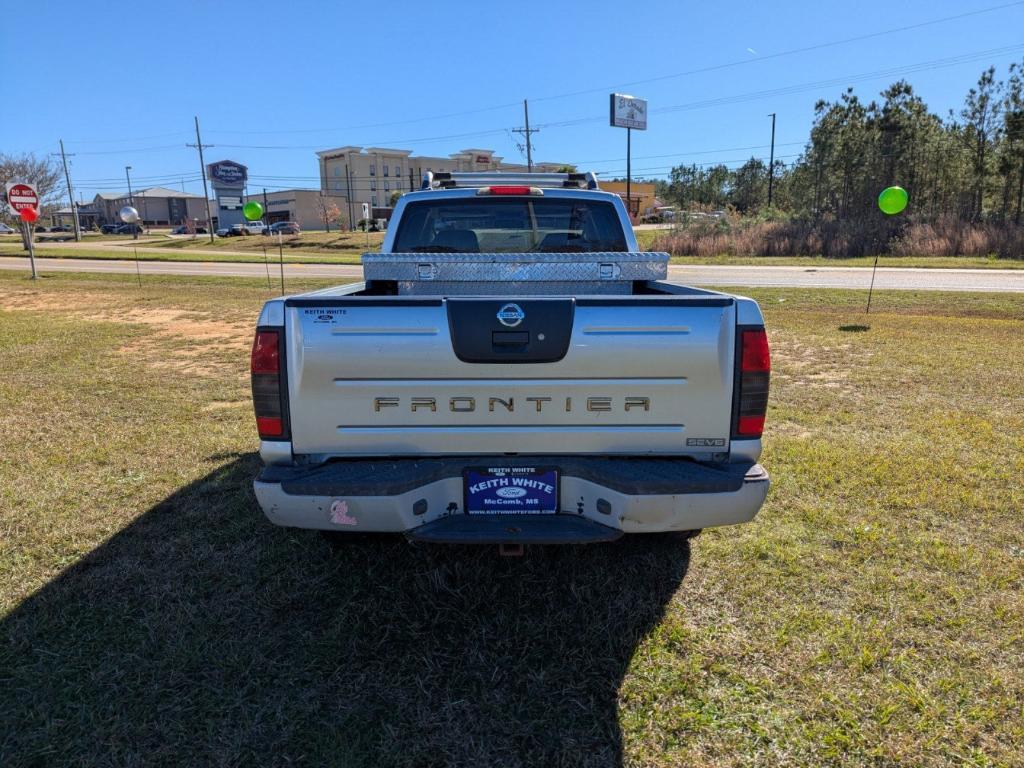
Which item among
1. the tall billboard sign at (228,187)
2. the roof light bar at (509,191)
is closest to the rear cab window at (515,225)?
the roof light bar at (509,191)

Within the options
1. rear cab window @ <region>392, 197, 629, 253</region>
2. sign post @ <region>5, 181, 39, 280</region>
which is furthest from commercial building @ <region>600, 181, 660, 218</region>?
rear cab window @ <region>392, 197, 629, 253</region>

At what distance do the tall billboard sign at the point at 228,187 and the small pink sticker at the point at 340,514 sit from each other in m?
93.5

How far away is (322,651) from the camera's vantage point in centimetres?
285

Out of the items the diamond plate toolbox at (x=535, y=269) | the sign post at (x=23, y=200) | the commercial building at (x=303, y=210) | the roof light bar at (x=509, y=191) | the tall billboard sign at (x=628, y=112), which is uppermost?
the tall billboard sign at (x=628, y=112)

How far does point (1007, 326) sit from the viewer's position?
37.4 ft

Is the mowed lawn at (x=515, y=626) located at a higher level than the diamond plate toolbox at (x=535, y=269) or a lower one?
lower

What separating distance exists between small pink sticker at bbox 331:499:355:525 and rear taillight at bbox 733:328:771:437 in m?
1.61

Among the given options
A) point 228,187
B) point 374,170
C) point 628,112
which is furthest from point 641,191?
point 228,187

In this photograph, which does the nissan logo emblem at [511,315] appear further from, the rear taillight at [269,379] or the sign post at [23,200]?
the sign post at [23,200]

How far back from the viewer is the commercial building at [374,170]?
342ft

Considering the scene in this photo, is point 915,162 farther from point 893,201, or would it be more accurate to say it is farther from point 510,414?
point 510,414

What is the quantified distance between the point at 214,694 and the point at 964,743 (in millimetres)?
2744

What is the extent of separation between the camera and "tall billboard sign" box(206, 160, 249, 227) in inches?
3473

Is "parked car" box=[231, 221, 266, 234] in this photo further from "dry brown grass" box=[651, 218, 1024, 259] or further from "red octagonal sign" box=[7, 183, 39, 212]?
"red octagonal sign" box=[7, 183, 39, 212]
